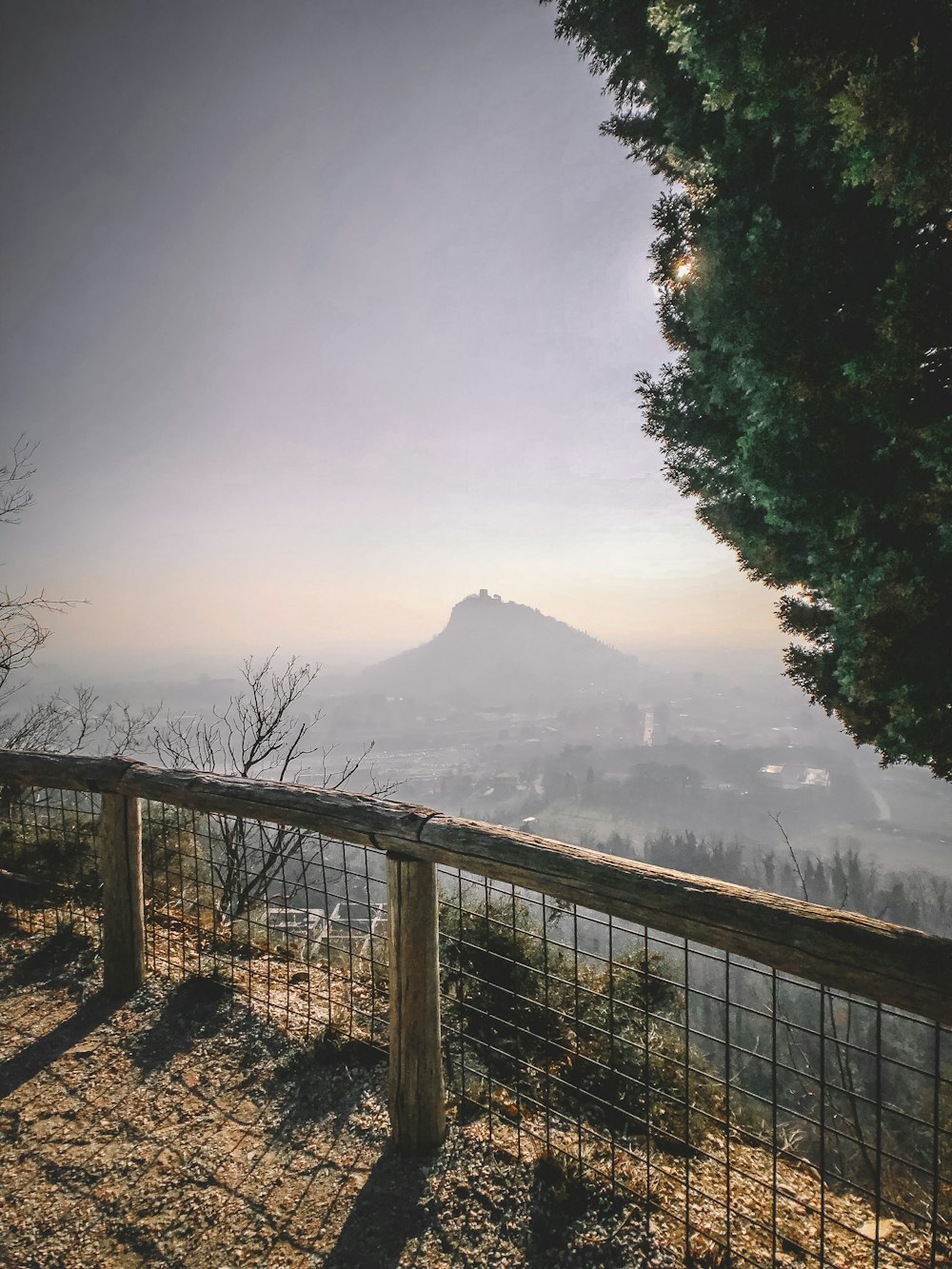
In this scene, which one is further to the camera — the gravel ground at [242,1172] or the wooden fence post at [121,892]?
the wooden fence post at [121,892]

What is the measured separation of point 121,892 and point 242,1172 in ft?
5.57

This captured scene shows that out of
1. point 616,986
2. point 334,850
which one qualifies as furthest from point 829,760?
point 616,986

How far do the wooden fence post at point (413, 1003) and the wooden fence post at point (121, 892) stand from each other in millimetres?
1946

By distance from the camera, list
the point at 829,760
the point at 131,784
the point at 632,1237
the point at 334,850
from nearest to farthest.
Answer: the point at 632,1237, the point at 131,784, the point at 334,850, the point at 829,760

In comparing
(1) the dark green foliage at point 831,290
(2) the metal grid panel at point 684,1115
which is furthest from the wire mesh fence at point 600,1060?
(1) the dark green foliage at point 831,290

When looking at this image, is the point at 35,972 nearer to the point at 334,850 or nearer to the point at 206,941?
the point at 206,941

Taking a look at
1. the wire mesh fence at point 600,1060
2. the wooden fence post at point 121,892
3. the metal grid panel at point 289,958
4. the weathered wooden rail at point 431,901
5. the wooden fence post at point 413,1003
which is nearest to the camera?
the weathered wooden rail at point 431,901

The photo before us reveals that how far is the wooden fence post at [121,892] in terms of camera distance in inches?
131

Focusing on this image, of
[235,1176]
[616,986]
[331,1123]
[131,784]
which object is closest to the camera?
[235,1176]

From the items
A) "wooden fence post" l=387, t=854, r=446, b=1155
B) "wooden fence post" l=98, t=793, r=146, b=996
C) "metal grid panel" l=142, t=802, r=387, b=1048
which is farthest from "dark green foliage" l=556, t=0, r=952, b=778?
"wooden fence post" l=98, t=793, r=146, b=996

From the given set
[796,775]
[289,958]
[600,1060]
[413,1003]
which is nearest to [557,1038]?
[600,1060]

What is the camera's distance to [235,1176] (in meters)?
2.33

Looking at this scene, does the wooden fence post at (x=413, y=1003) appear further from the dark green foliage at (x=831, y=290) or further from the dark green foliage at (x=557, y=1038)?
the dark green foliage at (x=831, y=290)

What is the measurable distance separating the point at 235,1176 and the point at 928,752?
5278 mm
